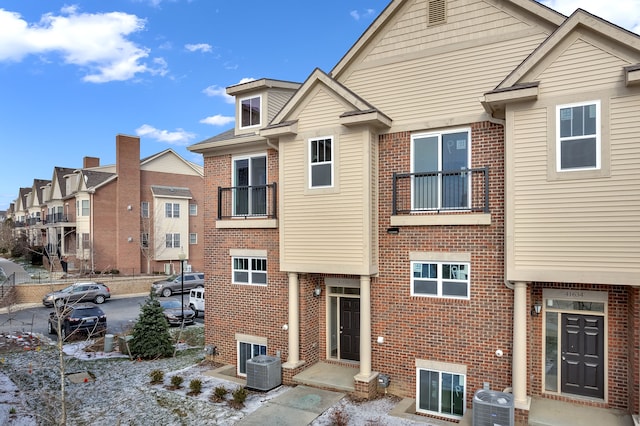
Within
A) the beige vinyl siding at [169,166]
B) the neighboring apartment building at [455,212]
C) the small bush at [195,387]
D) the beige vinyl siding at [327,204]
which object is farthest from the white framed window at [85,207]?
the beige vinyl siding at [327,204]

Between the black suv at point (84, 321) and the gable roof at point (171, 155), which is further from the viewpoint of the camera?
the gable roof at point (171, 155)

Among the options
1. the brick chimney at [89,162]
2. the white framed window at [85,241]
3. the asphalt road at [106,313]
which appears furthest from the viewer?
the brick chimney at [89,162]

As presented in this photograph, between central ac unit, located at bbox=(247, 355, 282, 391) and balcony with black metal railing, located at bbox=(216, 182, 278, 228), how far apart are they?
384 centimetres

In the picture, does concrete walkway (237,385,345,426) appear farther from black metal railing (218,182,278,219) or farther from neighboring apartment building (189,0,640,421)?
black metal railing (218,182,278,219)

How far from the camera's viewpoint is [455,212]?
32.3ft

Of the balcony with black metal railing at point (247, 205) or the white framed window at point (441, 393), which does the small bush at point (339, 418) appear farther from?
the balcony with black metal railing at point (247, 205)

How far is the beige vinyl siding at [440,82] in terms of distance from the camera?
9617 mm

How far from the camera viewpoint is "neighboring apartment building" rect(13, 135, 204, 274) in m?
36.0

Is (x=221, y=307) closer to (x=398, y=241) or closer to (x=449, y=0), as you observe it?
(x=398, y=241)

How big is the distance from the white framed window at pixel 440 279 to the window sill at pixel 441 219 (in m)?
0.98

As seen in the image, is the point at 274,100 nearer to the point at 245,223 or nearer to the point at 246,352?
the point at 245,223

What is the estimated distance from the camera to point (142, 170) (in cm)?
3806

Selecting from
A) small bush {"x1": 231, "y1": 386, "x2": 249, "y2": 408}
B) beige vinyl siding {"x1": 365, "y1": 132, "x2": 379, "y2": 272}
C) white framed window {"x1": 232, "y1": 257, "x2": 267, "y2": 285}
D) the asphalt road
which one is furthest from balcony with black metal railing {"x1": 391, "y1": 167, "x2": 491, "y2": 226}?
the asphalt road

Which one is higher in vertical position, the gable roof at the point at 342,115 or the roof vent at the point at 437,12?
the roof vent at the point at 437,12
